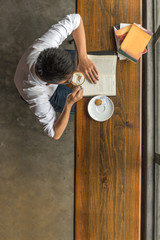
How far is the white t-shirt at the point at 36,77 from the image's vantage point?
1.28 meters

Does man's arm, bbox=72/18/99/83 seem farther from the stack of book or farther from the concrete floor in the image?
the concrete floor

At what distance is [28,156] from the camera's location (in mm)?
2311

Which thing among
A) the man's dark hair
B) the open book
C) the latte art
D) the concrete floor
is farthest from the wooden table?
the concrete floor

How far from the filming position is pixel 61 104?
1800 mm

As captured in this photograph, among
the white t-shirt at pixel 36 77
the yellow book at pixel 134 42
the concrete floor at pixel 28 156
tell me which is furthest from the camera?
the concrete floor at pixel 28 156

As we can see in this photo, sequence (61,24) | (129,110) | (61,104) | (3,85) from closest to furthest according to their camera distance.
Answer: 1. (61,24)
2. (129,110)
3. (61,104)
4. (3,85)

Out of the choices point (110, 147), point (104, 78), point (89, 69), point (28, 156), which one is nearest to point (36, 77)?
point (89, 69)

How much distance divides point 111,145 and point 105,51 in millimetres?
789

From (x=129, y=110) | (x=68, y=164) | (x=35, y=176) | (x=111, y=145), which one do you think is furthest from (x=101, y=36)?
(x=35, y=176)

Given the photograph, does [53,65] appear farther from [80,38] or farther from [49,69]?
[80,38]

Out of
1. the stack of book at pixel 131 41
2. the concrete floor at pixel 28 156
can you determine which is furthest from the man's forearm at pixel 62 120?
the concrete floor at pixel 28 156

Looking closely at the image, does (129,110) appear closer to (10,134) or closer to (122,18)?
(122,18)

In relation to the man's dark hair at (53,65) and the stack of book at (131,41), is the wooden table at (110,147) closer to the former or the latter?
the stack of book at (131,41)

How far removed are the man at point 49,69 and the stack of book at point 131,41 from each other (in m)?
0.28
